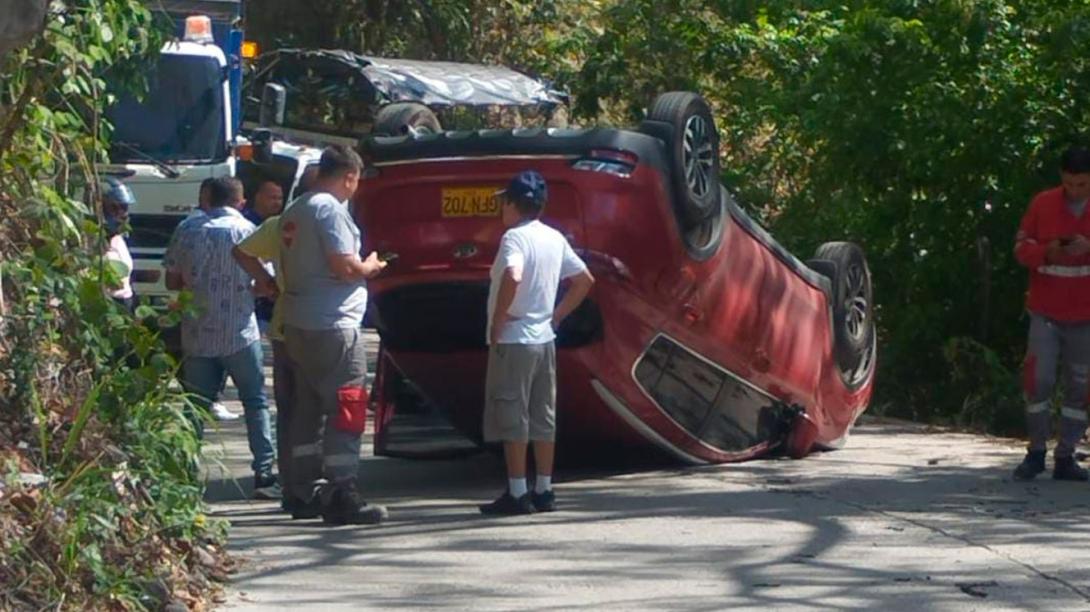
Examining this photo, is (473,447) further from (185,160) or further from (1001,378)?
(185,160)

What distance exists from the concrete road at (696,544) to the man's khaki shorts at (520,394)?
0.41 meters

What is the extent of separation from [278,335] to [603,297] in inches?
66.3

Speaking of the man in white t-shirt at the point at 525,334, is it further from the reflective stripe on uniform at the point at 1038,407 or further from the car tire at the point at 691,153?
the reflective stripe on uniform at the point at 1038,407

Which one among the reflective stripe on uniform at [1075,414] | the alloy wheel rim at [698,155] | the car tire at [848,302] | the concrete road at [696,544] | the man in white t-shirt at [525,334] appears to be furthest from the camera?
the car tire at [848,302]

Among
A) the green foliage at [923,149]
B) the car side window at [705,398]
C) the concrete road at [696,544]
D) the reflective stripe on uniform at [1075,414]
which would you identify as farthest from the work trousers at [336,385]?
the green foliage at [923,149]

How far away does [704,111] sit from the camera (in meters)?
10.6

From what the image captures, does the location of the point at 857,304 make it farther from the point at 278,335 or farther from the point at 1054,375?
the point at 278,335

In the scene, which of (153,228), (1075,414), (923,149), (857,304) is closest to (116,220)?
(857,304)

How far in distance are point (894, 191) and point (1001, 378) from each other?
211cm

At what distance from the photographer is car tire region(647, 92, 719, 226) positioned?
10047 mm

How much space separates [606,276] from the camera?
9.91m

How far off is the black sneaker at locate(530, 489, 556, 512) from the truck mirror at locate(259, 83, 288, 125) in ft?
40.1

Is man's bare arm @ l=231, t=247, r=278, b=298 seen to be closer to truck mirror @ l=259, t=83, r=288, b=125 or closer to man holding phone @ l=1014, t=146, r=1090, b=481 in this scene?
man holding phone @ l=1014, t=146, r=1090, b=481

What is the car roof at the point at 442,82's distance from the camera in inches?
907
